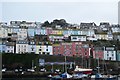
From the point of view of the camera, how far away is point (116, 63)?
1544 cm

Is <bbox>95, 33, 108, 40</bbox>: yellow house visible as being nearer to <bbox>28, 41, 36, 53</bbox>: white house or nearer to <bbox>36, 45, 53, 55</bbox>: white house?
<bbox>36, 45, 53, 55</bbox>: white house

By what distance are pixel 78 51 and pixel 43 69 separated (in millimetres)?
3526

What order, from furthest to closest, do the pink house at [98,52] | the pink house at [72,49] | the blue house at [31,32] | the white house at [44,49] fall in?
the blue house at [31,32] < the white house at [44,49] < the pink house at [72,49] < the pink house at [98,52]

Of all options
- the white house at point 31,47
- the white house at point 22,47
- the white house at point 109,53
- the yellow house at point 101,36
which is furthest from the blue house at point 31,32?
the white house at point 109,53

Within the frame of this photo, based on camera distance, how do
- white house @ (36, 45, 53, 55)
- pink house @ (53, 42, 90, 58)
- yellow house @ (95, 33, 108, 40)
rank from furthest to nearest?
yellow house @ (95, 33, 108, 40) < white house @ (36, 45, 53, 55) < pink house @ (53, 42, 90, 58)

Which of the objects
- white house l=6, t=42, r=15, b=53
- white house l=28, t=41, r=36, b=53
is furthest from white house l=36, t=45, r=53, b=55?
white house l=6, t=42, r=15, b=53

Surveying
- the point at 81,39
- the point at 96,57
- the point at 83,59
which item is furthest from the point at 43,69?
the point at 81,39

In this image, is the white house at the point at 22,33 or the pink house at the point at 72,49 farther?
the white house at the point at 22,33

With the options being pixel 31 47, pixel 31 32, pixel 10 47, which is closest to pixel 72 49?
pixel 31 47

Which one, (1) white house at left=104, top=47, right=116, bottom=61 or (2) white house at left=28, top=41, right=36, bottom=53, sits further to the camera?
(2) white house at left=28, top=41, right=36, bottom=53

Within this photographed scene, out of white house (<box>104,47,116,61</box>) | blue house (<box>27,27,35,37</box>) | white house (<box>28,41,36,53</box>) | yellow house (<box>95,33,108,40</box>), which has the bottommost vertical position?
white house (<box>104,47,116,61</box>)

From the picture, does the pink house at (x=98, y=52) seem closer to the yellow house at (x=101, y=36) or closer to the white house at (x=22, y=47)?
the white house at (x=22, y=47)

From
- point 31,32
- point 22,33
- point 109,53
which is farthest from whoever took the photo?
point 31,32

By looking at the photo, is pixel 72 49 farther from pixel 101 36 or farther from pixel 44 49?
pixel 101 36
